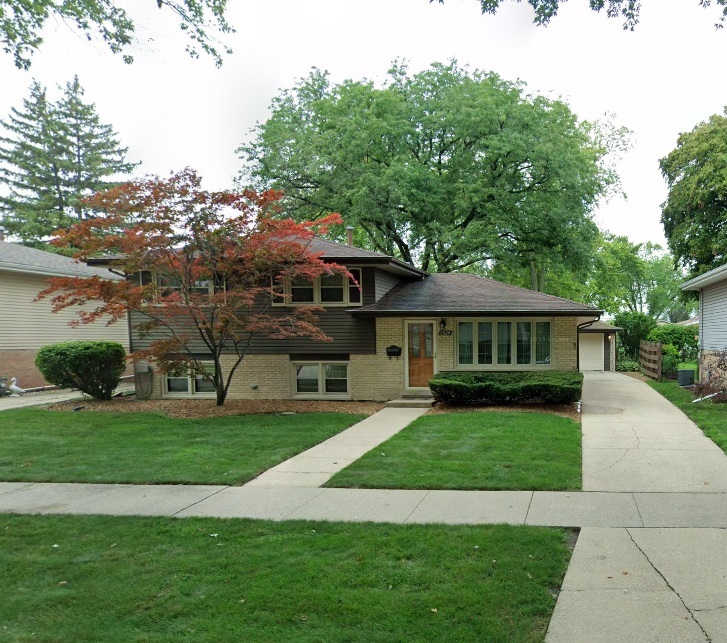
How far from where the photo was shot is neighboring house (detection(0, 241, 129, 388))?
60.5 feet

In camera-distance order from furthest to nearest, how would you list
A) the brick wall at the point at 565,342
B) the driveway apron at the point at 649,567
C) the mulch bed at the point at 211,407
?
the brick wall at the point at 565,342, the mulch bed at the point at 211,407, the driveway apron at the point at 649,567

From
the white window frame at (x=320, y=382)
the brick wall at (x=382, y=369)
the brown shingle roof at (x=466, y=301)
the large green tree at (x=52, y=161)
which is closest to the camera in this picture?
the brown shingle roof at (x=466, y=301)

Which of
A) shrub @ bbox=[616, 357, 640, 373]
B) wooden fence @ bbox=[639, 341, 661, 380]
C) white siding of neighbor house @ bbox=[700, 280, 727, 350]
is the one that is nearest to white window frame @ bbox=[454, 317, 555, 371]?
white siding of neighbor house @ bbox=[700, 280, 727, 350]

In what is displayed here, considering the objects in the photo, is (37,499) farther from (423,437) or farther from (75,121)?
(75,121)

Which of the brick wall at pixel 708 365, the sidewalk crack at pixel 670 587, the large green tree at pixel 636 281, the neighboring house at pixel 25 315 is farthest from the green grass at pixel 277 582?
the large green tree at pixel 636 281

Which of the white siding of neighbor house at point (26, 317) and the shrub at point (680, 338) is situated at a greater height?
the white siding of neighbor house at point (26, 317)

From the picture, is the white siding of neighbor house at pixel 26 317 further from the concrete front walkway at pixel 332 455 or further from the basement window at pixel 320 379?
the concrete front walkway at pixel 332 455

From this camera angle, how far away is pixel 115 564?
456cm

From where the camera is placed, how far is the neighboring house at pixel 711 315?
52.1ft

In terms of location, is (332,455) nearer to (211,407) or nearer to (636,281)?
(211,407)

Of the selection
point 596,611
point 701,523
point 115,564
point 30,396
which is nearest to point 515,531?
point 596,611

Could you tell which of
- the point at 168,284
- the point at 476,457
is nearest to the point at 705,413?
the point at 476,457

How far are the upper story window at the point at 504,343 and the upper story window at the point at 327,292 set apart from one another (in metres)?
3.04

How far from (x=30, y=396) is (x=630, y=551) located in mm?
18318
